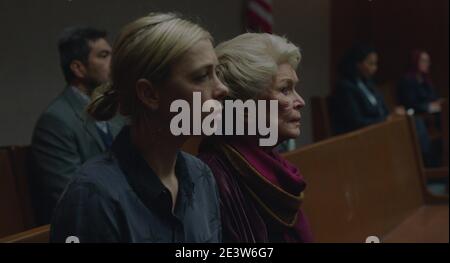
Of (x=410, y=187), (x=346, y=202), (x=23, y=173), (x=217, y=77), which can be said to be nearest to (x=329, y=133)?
(x=346, y=202)

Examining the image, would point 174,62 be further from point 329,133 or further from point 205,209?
point 329,133

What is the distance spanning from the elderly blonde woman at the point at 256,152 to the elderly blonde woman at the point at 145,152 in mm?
107

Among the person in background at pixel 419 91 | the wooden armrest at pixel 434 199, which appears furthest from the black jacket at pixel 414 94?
the wooden armrest at pixel 434 199

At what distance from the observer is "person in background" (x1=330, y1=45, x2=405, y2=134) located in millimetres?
2148

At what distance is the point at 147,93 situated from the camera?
3.82ft

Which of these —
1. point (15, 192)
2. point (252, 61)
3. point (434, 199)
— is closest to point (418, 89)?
point (434, 199)

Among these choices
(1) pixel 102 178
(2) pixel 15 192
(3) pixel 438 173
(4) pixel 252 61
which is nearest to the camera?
(1) pixel 102 178

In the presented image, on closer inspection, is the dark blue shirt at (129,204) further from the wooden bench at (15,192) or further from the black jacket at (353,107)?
the black jacket at (353,107)

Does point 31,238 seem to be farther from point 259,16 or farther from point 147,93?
point 259,16

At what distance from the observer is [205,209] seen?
1263mm

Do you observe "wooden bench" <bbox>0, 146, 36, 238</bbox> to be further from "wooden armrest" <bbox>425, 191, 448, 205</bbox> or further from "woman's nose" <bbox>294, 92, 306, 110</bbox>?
"wooden armrest" <bbox>425, 191, 448, 205</bbox>

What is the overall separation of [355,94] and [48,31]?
131 centimetres

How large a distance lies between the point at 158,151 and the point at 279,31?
13.9 inches

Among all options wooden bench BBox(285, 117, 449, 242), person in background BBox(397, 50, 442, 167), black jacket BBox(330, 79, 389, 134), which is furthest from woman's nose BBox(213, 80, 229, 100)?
person in background BBox(397, 50, 442, 167)
